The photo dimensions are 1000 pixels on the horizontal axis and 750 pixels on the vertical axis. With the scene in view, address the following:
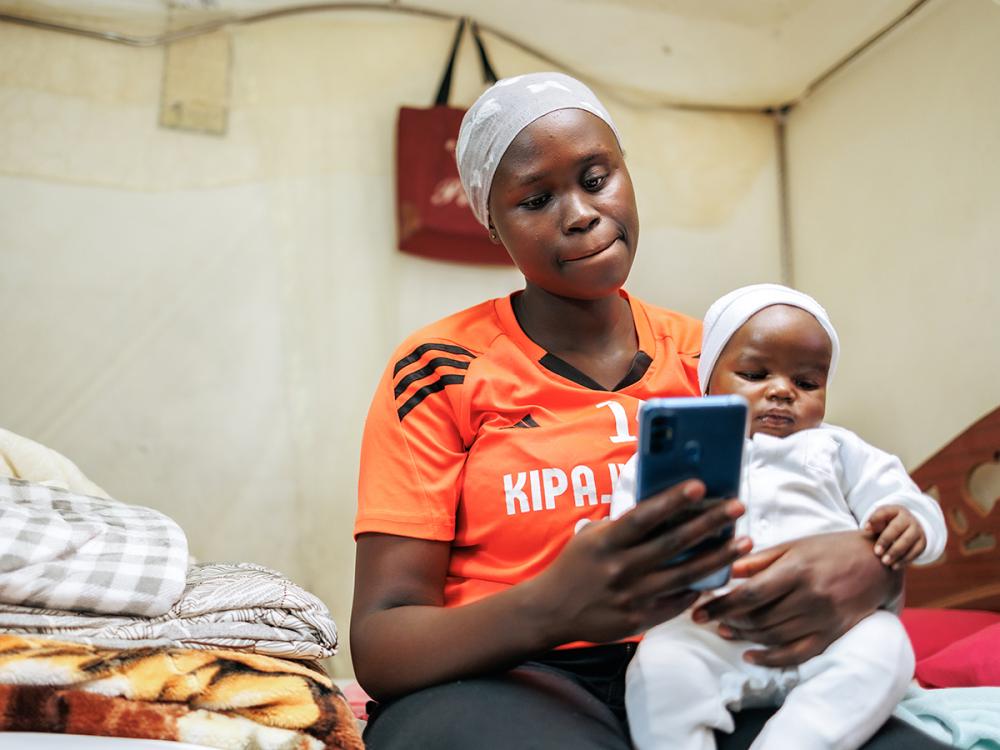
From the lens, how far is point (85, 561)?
3.73 ft

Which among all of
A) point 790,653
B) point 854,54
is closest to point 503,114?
point 790,653

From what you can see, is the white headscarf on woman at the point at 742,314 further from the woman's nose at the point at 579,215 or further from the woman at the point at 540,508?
the woman's nose at the point at 579,215

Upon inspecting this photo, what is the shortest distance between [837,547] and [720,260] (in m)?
1.89

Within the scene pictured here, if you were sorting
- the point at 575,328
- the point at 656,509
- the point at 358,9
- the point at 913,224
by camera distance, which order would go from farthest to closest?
the point at 358,9
the point at 913,224
the point at 575,328
the point at 656,509

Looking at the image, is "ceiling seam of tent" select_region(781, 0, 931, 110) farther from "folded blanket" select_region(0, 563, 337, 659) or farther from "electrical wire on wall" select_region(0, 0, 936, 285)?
"folded blanket" select_region(0, 563, 337, 659)

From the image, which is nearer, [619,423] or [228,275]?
[619,423]

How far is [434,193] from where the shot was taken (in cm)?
237

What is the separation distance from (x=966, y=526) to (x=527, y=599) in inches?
56.1

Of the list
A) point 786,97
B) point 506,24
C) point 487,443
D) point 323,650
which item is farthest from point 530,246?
point 786,97

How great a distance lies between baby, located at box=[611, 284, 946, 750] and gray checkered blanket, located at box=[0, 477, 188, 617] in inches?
24.0

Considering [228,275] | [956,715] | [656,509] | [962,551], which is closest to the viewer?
[656,509]

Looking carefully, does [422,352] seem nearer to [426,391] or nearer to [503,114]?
[426,391]

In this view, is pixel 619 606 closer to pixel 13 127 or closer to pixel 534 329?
pixel 534 329

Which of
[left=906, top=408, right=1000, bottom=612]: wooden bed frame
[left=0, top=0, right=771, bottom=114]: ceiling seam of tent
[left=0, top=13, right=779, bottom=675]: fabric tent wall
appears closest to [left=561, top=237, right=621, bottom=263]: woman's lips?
[left=906, top=408, right=1000, bottom=612]: wooden bed frame
